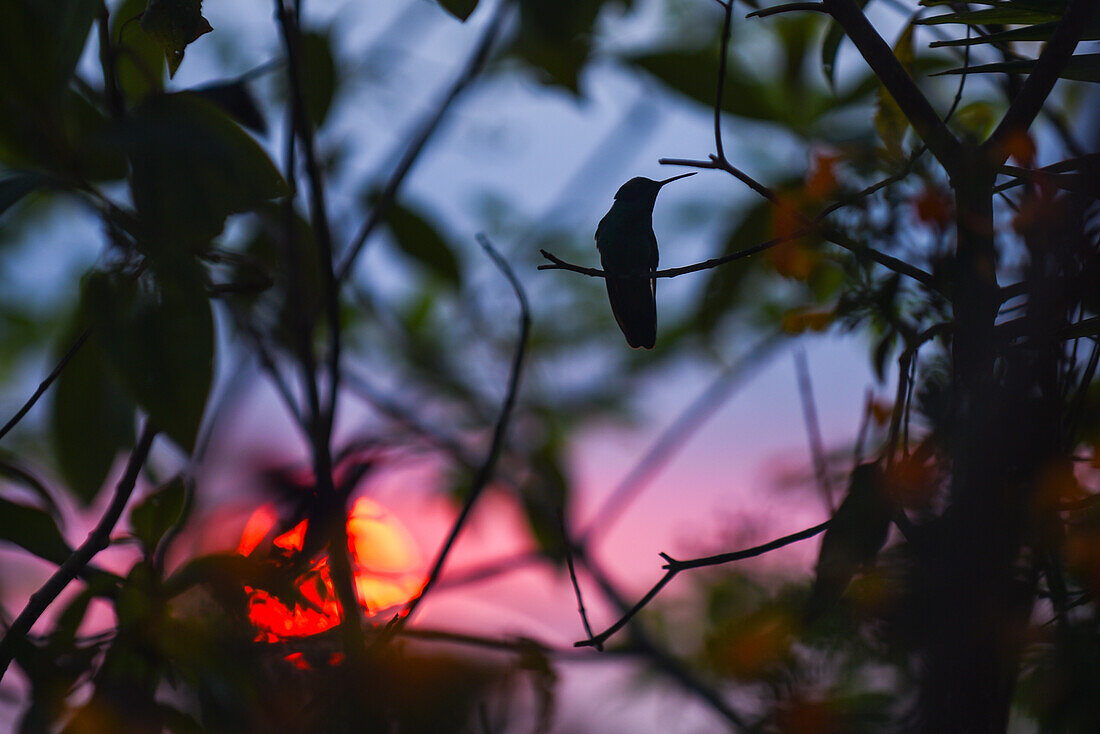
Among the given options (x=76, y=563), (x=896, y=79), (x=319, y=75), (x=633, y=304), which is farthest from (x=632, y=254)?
(x=319, y=75)

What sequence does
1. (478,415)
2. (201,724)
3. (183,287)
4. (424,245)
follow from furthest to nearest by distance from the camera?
(478,415) → (424,245) → (201,724) → (183,287)

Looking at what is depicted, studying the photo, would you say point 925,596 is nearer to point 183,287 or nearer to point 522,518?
point 183,287

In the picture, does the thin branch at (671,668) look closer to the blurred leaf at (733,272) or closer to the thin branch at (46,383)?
the blurred leaf at (733,272)

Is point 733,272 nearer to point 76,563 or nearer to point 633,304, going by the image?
point 633,304

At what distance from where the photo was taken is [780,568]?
84cm

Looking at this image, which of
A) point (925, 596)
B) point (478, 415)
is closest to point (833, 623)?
point (925, 596)

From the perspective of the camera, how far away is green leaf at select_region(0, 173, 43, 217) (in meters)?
0.51

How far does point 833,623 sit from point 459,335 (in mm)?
1402

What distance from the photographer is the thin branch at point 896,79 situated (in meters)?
0.43

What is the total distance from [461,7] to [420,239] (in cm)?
68

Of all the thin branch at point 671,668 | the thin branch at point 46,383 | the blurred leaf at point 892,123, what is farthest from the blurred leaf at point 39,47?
the thin branch at point 671,668

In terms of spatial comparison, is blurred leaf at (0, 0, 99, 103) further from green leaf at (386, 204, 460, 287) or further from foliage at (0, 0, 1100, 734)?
green leaf at (386, 204, 460, 287)

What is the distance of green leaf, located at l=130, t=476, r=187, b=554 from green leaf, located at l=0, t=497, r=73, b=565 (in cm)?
6

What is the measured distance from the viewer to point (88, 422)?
778 millimetres
